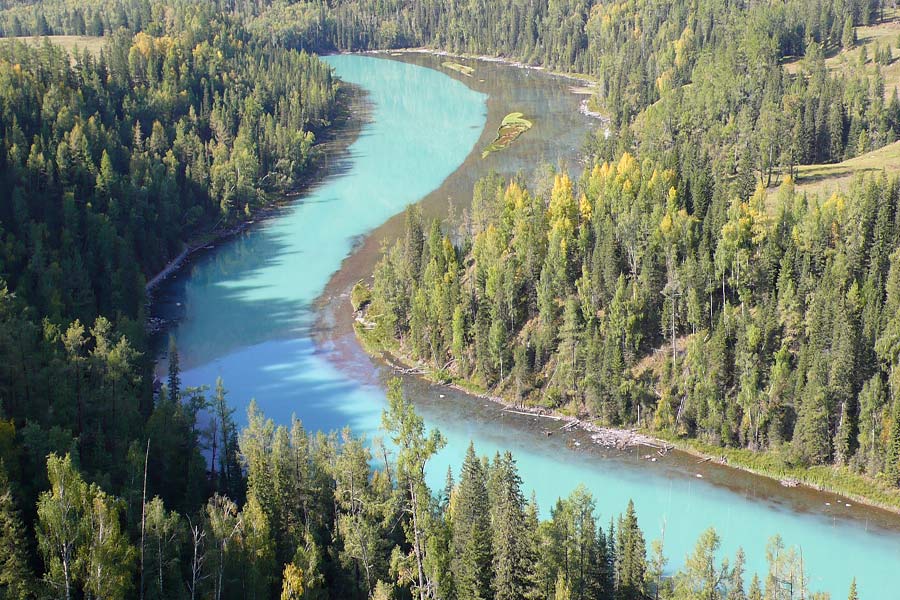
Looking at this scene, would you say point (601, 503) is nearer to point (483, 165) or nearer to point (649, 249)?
point (649, 249)

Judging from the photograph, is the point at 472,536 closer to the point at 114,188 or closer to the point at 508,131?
the point at 114,188

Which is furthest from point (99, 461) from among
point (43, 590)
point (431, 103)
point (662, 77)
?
point (431, 103)

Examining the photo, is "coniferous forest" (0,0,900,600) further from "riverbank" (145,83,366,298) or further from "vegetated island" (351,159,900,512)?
"riverbank" (145,83,366,298)

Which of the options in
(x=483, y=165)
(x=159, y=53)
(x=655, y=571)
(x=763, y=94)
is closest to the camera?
(x=655, y=571)

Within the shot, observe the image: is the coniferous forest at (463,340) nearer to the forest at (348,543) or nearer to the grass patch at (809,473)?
the forest at (348,543)

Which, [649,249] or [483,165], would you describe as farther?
[483,165]

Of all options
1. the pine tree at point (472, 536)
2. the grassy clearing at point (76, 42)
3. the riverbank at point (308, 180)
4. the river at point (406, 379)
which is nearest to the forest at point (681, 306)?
the river at point (406, 379)
